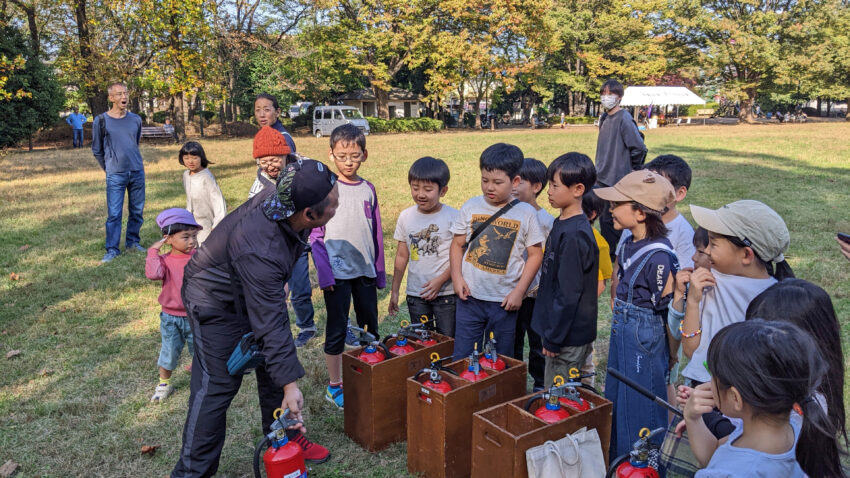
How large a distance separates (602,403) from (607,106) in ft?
15.1

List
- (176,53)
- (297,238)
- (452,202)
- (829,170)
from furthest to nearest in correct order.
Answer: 1. (176,53)
2. (829,170)
3. (452,202)
4. (297,238)

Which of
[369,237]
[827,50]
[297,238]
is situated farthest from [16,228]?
[827,50]

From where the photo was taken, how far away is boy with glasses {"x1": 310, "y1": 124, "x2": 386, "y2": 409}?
4.13 metres

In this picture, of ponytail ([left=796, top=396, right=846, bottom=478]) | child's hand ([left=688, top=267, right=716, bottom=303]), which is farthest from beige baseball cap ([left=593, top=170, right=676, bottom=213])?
ponytail ([left=796, top=396, right=846, bottom=478])

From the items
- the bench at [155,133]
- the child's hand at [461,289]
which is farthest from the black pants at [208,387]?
the bench at [155,133]

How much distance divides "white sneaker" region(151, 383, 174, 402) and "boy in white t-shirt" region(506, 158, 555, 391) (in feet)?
8.73

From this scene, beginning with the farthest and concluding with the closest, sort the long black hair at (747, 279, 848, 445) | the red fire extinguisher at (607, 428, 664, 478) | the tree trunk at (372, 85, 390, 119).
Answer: the tree trunk at (372, 85, 390, 119) → the red fire extinguisher at (607, 428, 664, 478) → the long black hair at (747, 279, 848, 445)

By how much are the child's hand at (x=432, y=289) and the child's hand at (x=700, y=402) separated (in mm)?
2229

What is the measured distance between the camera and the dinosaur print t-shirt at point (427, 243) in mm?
4184

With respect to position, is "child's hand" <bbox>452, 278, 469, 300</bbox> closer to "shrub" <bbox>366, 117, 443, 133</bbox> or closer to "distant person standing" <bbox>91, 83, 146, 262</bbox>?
"distant person standing" <bbox>91, 83, 146, 262</bbox>

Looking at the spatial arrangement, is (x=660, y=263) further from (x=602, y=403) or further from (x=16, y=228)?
(x=16, y=228)

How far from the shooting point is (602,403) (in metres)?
2.93

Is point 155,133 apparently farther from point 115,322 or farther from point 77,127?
point 115,322

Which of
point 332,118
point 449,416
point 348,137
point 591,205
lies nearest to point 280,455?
point 449,416
